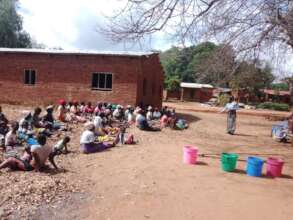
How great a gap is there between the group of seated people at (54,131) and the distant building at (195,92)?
32599 millimetres

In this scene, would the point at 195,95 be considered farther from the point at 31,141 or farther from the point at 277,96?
the point at 31,141

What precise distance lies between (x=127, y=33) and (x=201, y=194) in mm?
4496

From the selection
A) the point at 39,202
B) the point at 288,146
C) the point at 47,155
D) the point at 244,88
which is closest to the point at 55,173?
the point at 47,155

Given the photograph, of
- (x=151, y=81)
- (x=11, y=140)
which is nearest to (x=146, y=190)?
(x=11, y=140)

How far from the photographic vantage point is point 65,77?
76.8 ft

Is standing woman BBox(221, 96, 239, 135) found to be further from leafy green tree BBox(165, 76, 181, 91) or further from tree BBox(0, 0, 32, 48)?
leafy green tree BBox(165, 76, 181, 91)

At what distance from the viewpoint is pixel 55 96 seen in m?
23.7

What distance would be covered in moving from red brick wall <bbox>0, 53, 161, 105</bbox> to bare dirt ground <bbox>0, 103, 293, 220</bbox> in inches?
445

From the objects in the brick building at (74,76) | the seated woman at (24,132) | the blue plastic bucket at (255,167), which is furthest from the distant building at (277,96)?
the blue plastic bucket at (255,167)

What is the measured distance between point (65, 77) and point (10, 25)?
18.8 meters

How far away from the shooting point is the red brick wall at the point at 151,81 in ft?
76.6

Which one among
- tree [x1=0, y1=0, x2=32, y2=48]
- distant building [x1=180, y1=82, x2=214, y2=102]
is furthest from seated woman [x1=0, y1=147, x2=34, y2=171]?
distant building [x1=180, y1=82, x2=214, y2=102]

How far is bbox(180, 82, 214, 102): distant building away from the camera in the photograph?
53.4 meters

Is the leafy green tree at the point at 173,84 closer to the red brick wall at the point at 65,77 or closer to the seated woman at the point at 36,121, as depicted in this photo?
the red brick wall at the point at 65,77
